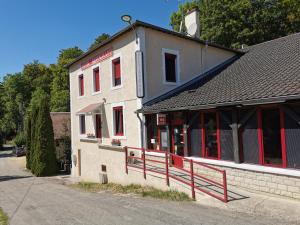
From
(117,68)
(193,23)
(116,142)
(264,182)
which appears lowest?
(264,182)

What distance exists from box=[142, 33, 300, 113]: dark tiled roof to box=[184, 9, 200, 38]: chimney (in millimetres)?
3153

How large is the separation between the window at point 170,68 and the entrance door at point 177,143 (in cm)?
320

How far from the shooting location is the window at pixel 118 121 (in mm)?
16297

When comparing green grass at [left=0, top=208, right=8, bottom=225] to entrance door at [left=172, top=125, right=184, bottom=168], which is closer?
green grass at [left=0, top=208, right=8, bottom=225]

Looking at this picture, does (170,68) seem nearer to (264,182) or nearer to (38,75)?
(264,182)

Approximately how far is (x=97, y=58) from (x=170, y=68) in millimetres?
5264

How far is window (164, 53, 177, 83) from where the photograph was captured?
1545 centimetres

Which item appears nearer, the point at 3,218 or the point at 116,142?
the point at 3,218

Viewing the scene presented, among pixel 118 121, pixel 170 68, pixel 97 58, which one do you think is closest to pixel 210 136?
pixel 170 68

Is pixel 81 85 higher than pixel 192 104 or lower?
higher

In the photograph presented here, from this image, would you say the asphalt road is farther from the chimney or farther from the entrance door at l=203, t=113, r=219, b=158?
the chimney

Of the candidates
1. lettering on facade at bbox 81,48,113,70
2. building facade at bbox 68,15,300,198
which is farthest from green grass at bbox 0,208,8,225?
lettering on facade at bbox 81,48,113,70

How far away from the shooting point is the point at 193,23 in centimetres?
1861

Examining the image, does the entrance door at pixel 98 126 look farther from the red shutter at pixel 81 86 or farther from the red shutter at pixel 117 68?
the red shutter at pixel 117 68
